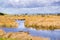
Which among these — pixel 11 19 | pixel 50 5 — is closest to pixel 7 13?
pixel 11 19

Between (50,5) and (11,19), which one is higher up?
(50,5)

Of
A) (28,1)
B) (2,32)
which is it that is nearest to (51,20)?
(28,1)

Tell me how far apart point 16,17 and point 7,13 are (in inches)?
7.3

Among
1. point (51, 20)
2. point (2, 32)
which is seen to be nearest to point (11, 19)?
point (2, 32)

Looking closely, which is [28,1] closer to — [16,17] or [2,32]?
[16,17]

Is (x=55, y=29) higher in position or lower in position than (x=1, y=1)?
lower

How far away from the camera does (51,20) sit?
104 inches

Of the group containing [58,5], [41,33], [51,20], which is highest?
[58,5]

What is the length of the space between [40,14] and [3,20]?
2.22ft

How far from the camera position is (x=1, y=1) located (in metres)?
2.79

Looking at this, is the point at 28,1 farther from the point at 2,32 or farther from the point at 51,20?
the point at 2,32

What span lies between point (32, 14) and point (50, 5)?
354 mm

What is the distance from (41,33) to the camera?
2.64 metres

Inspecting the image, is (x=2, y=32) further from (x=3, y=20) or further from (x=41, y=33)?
(x=41, y=33)
